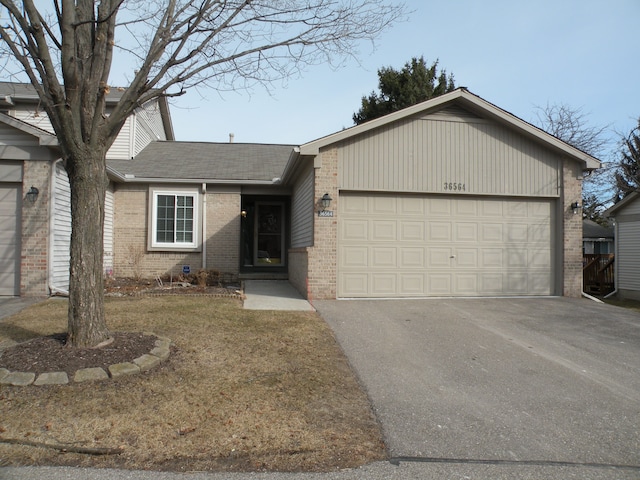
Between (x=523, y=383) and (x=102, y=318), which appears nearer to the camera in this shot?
(x=523, y=383)

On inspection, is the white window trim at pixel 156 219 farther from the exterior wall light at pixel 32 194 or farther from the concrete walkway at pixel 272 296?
the exterior wall light at pixel 32 194

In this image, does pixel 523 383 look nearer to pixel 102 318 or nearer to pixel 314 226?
pixel 102 318

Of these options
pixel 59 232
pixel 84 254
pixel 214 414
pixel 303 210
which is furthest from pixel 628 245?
pixel 59 232

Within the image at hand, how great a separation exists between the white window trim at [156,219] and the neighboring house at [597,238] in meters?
18.3

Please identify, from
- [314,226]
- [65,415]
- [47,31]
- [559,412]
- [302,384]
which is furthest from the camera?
[314,226]

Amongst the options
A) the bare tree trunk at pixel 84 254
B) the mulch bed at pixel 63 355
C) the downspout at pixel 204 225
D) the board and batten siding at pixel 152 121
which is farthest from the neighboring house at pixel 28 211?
the board and batten siding at pixel 152 121

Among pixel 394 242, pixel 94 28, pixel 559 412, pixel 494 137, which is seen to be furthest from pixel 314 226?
pixel 559 412

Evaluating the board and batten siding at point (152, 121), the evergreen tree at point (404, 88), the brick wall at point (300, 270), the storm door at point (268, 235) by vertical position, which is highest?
the evergreen tree at point (404, 88)

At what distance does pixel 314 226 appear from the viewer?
9570 millimetres

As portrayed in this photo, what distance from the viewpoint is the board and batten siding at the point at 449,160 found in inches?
390

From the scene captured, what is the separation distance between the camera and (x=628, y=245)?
1407 cm

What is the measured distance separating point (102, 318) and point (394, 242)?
6450 mm

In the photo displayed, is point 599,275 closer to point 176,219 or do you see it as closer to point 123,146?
point 176,219

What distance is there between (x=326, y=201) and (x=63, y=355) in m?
5.91
